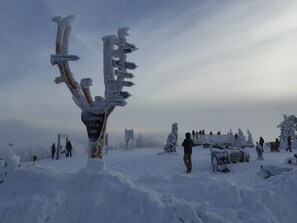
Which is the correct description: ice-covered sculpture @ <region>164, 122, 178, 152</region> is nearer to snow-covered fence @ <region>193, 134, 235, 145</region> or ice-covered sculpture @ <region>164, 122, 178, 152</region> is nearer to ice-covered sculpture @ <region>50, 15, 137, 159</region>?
snow-covered fence @ <region>193, 134, 235, 145</region>

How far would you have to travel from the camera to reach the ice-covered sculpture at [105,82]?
12.3 metres

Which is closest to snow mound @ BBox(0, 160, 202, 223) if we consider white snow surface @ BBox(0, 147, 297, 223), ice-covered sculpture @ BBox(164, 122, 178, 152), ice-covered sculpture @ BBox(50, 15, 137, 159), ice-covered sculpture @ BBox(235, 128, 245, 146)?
white snow surface @ BBox(0, 147, 297, 223)

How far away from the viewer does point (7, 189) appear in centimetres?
878

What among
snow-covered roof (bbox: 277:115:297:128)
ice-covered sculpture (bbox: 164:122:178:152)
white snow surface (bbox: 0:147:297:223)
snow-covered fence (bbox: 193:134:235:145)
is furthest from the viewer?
snow-covered fence (bbox: 193:134:235:145)

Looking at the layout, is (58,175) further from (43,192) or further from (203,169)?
(203,169)

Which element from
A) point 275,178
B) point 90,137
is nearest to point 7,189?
point 90,137

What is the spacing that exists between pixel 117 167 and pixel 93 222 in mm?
13075

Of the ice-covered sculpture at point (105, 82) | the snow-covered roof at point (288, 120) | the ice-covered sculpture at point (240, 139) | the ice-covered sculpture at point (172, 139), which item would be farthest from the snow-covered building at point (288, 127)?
the ice-covered sculpture at point (105, 82)

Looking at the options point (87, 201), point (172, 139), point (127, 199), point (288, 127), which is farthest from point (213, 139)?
point (87, 201)

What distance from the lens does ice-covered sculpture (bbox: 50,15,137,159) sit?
12.3 meters

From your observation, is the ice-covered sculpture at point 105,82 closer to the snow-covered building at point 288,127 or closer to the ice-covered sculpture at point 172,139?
the ice-covered sculpture at point 172,139

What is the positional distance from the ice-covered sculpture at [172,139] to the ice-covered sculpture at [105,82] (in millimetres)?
15566

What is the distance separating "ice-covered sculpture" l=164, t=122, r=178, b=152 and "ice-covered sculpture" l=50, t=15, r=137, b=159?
15.6 metres

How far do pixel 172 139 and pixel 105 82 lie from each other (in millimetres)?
15746
